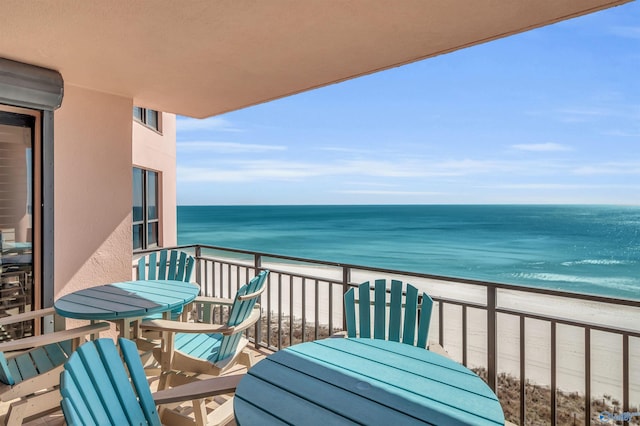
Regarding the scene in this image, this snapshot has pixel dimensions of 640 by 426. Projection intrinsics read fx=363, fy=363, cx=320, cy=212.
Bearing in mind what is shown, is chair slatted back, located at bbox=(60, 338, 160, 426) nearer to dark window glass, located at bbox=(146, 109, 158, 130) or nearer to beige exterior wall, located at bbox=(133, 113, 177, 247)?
beige exterior wall, located at bbox=(133, 113, 177, 247)

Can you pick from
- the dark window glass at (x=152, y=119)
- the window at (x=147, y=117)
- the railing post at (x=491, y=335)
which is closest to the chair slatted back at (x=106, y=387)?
the railing post at (x=491, y=335)

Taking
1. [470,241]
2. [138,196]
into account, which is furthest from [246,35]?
[470,241]

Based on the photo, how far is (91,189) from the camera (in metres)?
3.22

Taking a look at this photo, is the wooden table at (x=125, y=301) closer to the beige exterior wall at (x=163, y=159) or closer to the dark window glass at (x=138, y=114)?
the beige exterior wall at (x=163, y=159)

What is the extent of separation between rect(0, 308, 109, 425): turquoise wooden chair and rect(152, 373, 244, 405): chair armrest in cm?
107

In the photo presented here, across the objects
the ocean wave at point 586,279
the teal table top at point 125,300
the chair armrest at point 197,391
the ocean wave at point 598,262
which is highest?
the teal table top at point 125,300

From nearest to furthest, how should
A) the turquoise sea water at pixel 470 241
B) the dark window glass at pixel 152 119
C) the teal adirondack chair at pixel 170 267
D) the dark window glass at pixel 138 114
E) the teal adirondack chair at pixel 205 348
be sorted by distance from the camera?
the teal adirondack chair at pixel 205 348, the teal adirondack chair at pixel 170 267, the dark window glass at pixel 138 114, the dark window glass at pixel 152 119, the turquoise sea water at pixel 470 241

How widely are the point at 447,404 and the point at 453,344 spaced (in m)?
7.96

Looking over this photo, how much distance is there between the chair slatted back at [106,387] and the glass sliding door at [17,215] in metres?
2.15

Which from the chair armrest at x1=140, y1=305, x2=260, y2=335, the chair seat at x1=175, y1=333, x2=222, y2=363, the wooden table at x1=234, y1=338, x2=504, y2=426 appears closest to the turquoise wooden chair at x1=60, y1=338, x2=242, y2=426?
the wooden table at x1=234, y1=338, x2=504, y2=426

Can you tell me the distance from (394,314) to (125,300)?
179 centimetres

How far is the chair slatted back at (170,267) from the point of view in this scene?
11.7ft

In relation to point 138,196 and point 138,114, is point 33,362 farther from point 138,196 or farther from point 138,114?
point 138,114

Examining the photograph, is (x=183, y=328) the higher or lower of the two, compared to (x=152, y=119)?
lower
